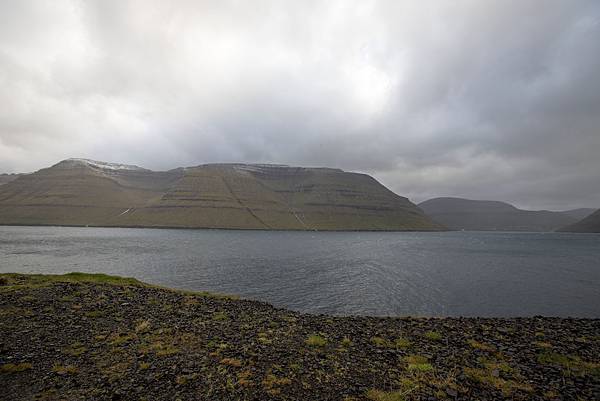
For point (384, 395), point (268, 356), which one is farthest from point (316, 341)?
point (384, 395)

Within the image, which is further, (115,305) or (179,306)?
(179,306)

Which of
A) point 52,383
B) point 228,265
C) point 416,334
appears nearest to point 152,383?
point 52,383

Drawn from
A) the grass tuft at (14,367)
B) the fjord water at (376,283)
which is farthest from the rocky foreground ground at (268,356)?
the fjord water at (376,283)

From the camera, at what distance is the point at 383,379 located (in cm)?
1542

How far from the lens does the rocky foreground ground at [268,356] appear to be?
45.7 ft

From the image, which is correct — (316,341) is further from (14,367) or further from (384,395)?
(14,367)

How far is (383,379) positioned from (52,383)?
15271 millimetres

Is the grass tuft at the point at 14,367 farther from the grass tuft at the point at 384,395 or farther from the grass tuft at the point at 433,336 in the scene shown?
the grass tuft at the point at 433,336

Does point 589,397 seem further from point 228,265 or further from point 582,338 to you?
point 228,265

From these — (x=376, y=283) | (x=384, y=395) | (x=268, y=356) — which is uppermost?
(x=384, y=395)

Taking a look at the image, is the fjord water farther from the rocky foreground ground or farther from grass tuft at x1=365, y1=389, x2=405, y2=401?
grass tuft at x1=365, y1=389, x2=405, y2=401

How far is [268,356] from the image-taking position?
17.8 m

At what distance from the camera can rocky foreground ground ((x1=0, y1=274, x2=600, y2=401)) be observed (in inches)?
549

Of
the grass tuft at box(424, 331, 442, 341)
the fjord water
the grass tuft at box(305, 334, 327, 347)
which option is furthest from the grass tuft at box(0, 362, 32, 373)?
the fjord water
